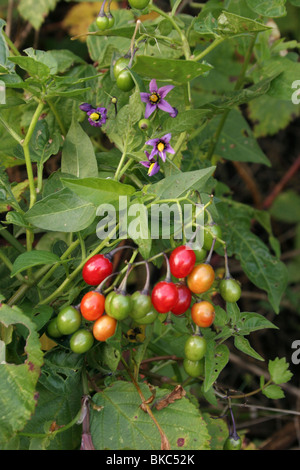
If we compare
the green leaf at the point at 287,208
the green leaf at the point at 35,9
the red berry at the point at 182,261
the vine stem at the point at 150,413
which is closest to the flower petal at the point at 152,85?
the red berry at the point at 182,261

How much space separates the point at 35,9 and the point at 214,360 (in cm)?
157

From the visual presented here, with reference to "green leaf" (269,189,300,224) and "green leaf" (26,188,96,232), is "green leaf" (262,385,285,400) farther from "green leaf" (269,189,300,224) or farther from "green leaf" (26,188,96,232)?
"green leaf" (269,189,300,224)

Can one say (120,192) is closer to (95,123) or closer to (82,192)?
(82,192)

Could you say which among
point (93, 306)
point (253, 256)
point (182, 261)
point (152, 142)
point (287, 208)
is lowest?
point (287, 208)

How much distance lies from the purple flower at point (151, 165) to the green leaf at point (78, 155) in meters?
0.11

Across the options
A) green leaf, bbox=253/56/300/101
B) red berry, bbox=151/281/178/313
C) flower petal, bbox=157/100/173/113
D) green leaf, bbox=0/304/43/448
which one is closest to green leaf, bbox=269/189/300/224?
green leaf, bbox=253/56/300/101

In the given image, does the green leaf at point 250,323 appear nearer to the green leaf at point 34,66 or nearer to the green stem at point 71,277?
the green stem at point 71,277

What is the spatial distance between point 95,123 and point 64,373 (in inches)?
20.6

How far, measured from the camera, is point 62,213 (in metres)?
0.89

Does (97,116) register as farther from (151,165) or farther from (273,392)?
(273,392)

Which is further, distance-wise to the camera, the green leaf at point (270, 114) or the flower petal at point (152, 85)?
the green leaf at point (270, 114)

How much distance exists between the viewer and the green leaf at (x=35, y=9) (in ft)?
6.20

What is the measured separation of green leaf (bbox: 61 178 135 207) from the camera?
0.79m

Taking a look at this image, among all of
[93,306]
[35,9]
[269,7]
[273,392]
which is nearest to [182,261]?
[93,306]
